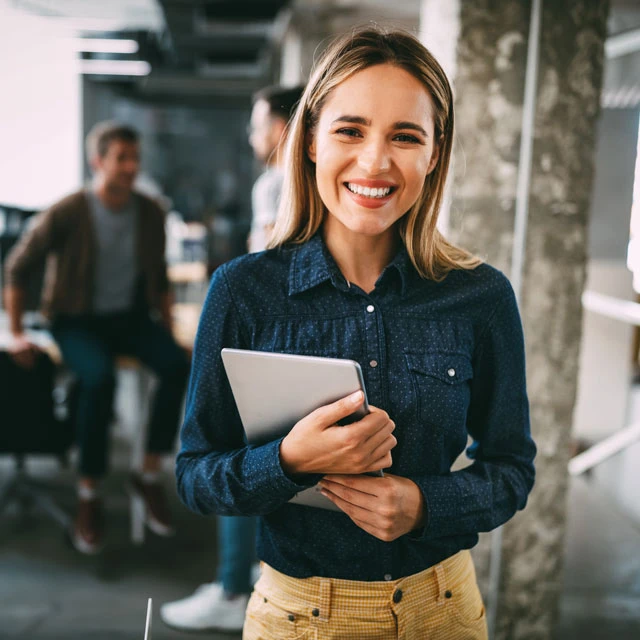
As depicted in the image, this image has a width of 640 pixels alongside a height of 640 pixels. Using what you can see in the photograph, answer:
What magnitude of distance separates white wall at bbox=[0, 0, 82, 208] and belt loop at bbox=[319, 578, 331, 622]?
26.2 feet

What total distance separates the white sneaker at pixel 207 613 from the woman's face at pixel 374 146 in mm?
1869

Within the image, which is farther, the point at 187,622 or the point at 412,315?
the point at 187,622

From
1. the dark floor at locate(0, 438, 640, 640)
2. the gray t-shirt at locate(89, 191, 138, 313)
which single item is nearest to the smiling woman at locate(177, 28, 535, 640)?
the dark floor at locate(0, 438, 640, 640)

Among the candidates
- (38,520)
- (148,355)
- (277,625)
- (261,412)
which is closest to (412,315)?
(261,412)

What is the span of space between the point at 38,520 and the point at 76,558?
1.54 ft

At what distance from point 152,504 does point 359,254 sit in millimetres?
2469

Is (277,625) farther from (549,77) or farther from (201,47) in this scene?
(201,47)

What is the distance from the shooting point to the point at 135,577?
2.78 m

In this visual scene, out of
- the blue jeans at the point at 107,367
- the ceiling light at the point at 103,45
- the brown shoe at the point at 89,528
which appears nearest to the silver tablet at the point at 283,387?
the blue jeans at the point at 107,367

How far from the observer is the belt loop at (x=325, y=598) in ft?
3.23

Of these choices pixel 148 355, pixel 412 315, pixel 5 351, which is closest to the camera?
pixel 412 315

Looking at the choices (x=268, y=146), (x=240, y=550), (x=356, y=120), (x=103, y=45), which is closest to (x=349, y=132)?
(x=356, y=120)

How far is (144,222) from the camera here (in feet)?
11.1

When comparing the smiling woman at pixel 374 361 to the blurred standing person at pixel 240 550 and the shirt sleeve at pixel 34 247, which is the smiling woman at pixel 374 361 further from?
the shirt sleeve at pixel 34 247
